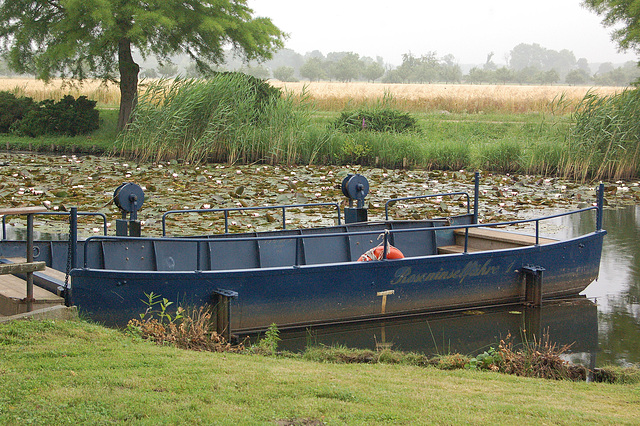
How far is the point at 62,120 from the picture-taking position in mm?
28484

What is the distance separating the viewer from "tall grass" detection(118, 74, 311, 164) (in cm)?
2086

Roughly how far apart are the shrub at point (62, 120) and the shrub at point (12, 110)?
3.09 ft

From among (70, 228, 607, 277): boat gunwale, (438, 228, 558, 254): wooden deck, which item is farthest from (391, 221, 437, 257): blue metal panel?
(70, 228, 607, 277): boat gunwale

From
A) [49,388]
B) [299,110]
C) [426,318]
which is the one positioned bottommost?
[426,318]

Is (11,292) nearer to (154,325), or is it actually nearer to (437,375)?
(154,325)

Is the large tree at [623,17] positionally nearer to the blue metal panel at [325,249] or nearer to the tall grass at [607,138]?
the tall grass at [607,138]

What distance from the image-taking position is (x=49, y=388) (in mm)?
4539

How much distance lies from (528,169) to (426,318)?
13.2 m

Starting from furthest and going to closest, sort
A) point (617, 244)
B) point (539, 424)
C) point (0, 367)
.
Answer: point (617, 244)
point (0, 367)
point (539, 424)

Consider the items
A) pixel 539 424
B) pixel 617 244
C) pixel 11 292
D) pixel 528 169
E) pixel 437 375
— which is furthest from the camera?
pixel 528 169

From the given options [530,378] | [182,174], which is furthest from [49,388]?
[182,174]

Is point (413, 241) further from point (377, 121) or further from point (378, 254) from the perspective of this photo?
point (377, 121)

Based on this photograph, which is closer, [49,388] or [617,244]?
[49,388]

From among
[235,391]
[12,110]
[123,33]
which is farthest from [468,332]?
[12,110]
